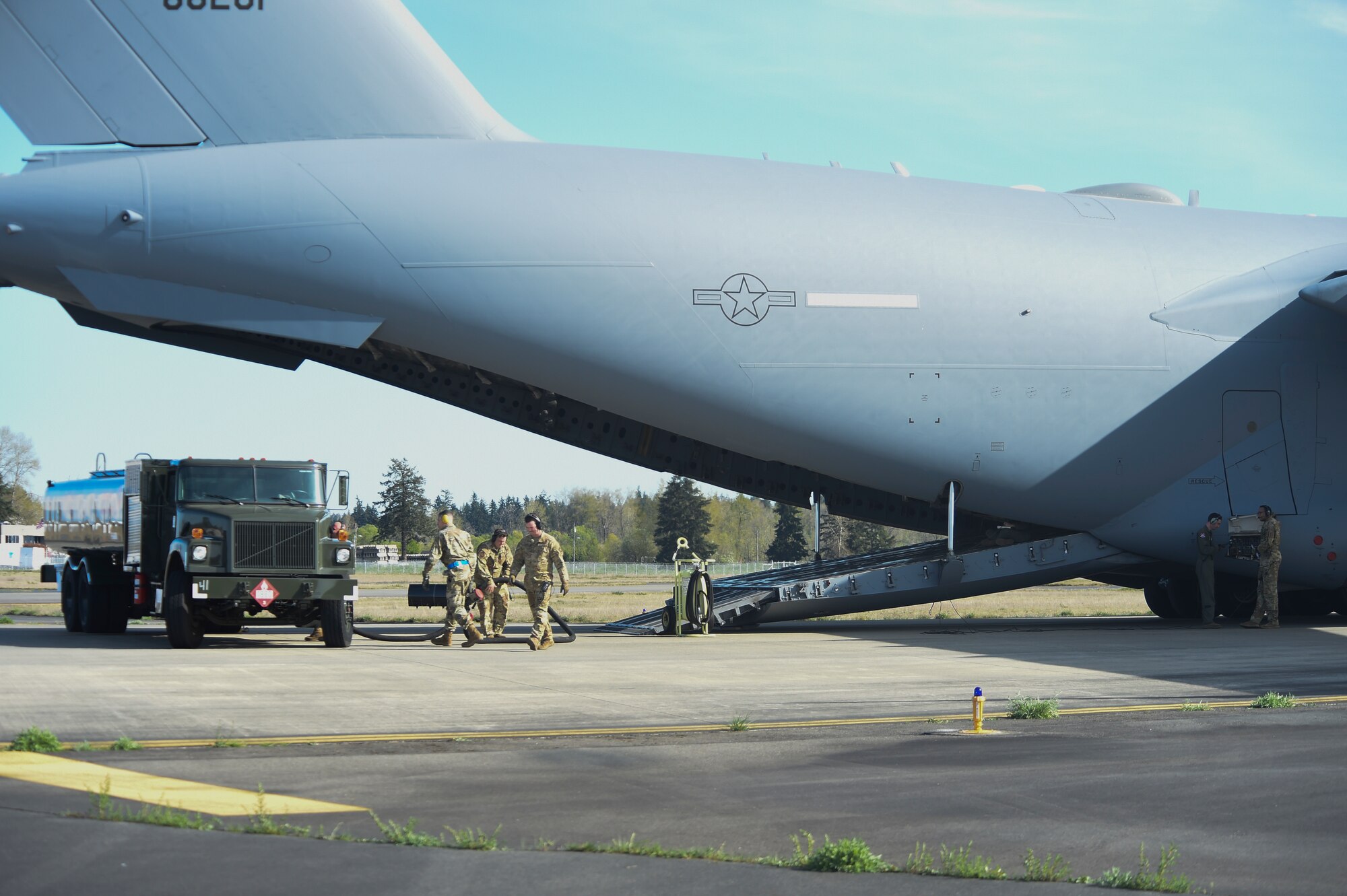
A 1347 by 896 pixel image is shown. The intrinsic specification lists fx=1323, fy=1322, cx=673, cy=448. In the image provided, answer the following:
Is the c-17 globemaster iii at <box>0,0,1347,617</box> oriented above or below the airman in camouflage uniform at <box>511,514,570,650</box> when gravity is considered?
above

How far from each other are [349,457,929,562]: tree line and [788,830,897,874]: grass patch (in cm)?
3432

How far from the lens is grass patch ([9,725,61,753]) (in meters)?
7.96

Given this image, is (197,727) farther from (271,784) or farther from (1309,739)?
(1309,739)

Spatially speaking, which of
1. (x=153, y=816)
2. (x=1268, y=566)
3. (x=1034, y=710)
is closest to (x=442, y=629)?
(x=1034, y=710)

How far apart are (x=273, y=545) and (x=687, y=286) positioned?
6784mm

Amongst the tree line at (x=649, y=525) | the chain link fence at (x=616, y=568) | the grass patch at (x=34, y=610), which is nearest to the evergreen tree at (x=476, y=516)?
the tree line at (x=649, y=525)

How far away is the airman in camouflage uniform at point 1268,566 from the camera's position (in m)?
20.7

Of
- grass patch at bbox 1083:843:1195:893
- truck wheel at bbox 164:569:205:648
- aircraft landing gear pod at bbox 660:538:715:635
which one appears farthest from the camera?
aircraft landing gear pod at bbox 660:538:715:635

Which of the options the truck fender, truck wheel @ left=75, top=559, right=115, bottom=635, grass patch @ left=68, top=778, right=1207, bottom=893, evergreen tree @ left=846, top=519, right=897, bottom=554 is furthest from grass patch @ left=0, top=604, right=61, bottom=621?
evergreen tree @ left=846, top=519, right=897, bottom=554

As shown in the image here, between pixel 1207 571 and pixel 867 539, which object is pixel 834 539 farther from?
pixel 1207 571

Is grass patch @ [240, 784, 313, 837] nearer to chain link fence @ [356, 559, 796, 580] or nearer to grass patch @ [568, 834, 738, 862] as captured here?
grass patch @ [568, 834, 738, 862]

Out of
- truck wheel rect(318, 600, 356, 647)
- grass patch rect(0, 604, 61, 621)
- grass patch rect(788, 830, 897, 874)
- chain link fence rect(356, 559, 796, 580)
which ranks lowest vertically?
chain link fence rect(356, 559, 796, 580)

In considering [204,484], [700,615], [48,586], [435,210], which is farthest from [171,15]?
[48,586]

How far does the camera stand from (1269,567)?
20.9m
